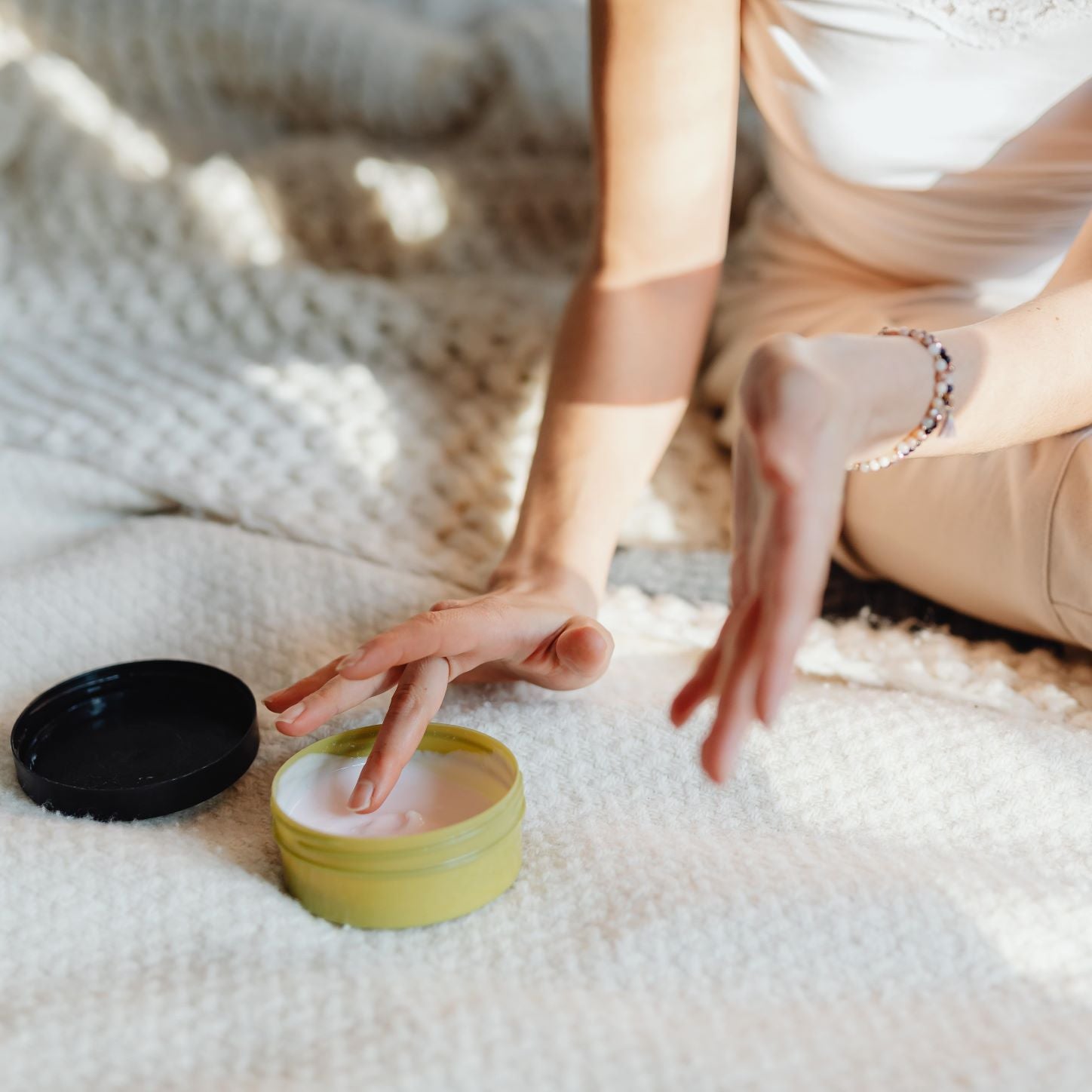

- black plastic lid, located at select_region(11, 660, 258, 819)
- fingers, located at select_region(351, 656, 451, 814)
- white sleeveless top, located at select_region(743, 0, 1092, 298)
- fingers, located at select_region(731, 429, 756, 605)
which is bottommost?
black plastic lid, located at select_region(11, 660, 258, 819)

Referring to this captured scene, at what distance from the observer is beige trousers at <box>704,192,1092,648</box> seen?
2.80 ft

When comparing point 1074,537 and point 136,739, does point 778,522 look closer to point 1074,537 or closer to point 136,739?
point 1074,537

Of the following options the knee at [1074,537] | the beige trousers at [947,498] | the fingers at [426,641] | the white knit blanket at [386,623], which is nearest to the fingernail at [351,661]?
the fingers at [426,641]

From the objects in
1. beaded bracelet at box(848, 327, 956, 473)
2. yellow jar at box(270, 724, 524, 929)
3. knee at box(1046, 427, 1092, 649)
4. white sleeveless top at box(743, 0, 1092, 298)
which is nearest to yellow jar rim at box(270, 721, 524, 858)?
yellow jar at box(270, 724, 524, 929)

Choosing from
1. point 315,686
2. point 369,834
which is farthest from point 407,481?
point 369,834

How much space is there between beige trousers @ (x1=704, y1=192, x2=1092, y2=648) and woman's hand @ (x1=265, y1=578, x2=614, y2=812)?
0.96 ft

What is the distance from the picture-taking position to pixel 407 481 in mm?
1126

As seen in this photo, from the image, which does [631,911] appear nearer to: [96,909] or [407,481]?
[96,909]

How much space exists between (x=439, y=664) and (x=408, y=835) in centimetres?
14

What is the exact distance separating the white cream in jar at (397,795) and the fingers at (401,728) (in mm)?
13

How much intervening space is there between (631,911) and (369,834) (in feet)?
0.51

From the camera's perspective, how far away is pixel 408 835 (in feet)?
2.14

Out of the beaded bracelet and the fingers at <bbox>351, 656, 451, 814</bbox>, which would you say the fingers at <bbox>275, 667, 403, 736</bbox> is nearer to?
the fingers at <bbox>351, 656, 451, 814</bbox>

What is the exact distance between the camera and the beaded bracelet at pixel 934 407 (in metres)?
0.70
